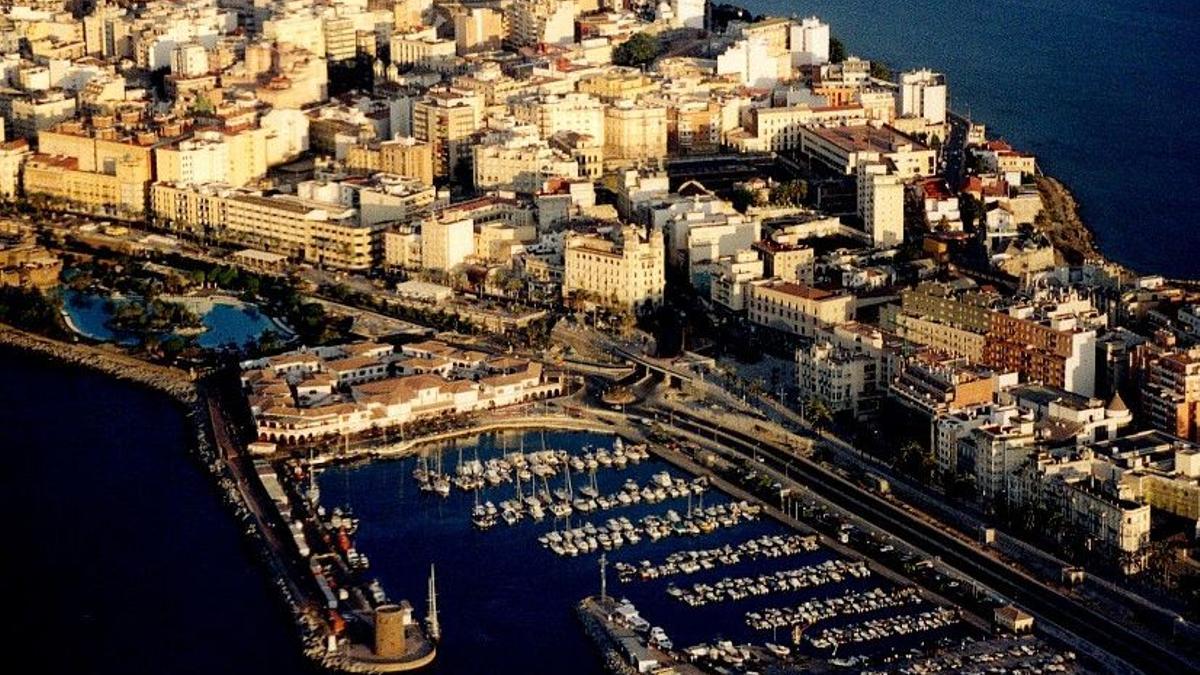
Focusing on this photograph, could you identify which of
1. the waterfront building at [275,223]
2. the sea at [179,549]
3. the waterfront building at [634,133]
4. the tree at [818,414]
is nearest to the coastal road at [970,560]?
the tree at [818,414]

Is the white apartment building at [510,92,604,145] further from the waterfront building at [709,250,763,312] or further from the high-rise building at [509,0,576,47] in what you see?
the waterfront building at [709,250,763,312]

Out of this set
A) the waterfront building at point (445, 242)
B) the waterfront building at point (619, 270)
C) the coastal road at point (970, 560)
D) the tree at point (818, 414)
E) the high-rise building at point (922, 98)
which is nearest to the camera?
the coastal road at point (970, 560)

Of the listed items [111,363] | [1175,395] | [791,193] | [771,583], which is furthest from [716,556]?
[791,193]

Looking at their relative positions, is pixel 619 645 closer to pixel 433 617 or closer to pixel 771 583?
pixel 433 617

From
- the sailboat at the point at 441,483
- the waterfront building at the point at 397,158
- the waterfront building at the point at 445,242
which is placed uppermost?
the waterfront building at the point at 397,158

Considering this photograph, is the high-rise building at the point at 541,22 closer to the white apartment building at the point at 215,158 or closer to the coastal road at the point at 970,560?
the white apartment building at the point at 215,158

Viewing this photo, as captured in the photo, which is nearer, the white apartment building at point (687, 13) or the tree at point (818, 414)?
the tree at point (818, 414)
